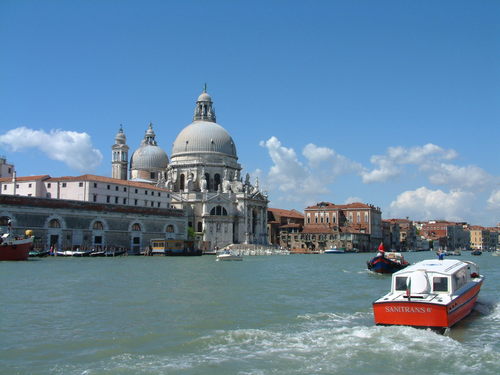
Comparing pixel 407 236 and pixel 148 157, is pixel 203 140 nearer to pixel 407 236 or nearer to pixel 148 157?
pixel 148 157

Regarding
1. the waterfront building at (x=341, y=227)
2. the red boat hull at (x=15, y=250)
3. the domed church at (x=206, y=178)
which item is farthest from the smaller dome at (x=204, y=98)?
the red boat hull at (x=15, y=250)

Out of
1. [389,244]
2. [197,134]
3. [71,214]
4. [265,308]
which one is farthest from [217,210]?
[265,308]

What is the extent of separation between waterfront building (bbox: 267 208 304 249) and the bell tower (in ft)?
75.2

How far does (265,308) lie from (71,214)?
36.0 m

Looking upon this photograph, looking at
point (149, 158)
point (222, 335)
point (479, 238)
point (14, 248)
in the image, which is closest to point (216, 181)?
point (149, 158)

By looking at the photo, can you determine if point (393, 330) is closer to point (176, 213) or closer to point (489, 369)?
point (489, 369)

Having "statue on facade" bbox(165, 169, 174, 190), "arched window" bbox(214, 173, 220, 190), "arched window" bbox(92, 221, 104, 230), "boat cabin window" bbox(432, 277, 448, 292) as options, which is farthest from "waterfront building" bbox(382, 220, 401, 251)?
"boat cabin window" bbox(432, 277, 448, 292)

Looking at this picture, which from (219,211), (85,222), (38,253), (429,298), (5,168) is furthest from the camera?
(219,211)

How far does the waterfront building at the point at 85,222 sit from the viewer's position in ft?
151

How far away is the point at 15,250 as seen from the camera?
38.2 meters

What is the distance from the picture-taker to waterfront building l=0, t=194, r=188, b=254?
46.1 meters

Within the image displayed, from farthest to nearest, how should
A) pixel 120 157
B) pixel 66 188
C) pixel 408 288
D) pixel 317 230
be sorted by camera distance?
pixel 317 230 < pixel 120 157 < pixel 66 188 < pixel 408 288

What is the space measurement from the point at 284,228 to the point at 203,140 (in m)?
19.8

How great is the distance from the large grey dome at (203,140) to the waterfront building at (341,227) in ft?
53.5
